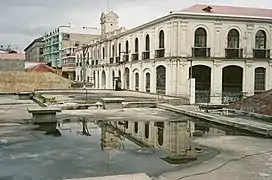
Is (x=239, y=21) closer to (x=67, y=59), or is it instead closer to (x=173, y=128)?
(x=173, y=128)

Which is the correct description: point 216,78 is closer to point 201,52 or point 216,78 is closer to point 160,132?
point 201,52

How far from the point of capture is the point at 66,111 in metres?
17.3

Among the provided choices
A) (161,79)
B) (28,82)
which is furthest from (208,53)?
(28,82)

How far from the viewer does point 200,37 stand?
2711 cm

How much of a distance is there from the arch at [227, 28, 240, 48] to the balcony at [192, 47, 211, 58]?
6.76ft

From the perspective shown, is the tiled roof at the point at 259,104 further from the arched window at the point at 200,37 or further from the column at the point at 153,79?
the column at the point at 153,79

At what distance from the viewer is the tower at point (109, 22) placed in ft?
150

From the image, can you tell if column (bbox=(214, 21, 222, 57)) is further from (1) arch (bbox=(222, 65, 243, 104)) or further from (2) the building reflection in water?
(2) the building reflection in water

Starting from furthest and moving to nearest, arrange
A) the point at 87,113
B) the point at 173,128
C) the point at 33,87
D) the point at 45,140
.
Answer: the point at 33,87
the point at 87,113
the point at 173,128
the point at 45,140

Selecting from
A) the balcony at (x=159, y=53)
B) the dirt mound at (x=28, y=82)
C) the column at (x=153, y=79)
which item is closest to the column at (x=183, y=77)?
the balcony at (x=159, y=53)

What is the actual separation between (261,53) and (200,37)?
5.48 meters

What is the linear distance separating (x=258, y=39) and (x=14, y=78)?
27230 millimetres

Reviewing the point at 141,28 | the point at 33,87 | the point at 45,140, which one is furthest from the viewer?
the point at 33,87

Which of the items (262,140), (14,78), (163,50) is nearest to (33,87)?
(14,78)
